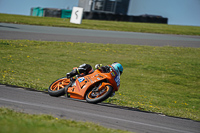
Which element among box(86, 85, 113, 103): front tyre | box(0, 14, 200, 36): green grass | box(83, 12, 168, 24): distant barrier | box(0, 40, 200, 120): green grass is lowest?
box(0, 40, 200, 120): green grass

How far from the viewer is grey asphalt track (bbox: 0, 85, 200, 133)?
5.89 metres

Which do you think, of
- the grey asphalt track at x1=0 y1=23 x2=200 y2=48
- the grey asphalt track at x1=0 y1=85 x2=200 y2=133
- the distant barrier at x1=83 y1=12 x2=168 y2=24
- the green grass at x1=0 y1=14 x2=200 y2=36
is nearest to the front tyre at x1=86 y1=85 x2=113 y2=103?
the grey asphalt track at x1=0 y1=85 x2=200 y2=133

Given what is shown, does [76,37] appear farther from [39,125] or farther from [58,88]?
[39,125]

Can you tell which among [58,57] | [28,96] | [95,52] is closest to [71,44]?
[95,52]

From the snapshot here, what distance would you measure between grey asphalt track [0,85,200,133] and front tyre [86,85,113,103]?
0.51ft

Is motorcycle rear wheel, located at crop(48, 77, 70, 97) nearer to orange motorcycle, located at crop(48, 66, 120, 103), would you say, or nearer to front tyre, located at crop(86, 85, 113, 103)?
orange motorcycle, located at crop(48, 66, 120, 103)

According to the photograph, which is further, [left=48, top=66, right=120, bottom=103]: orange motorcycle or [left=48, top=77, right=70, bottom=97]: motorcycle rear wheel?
[left=48, top=77, right=70, bottom=97]: motorcycle rear wheel

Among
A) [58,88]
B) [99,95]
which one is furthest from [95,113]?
[58,88]

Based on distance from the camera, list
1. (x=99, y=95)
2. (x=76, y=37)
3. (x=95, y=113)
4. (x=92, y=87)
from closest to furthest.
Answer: (x=95, y=113)
(x=99, y=95)
(x=92, y=87)
(x=76, y=37)

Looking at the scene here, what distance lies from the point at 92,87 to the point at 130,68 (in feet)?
27.8

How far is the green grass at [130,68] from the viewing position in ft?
33.9

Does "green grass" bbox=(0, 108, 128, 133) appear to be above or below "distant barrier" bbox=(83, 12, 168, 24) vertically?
below

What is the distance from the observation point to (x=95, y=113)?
257 inches

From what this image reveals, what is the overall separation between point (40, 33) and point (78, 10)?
6440 mm
